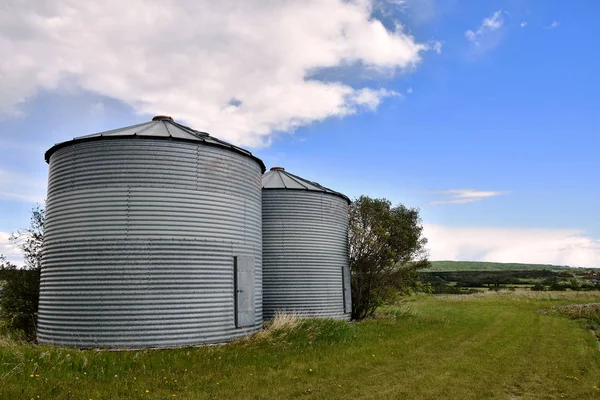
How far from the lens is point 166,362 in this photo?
11289 millimetres

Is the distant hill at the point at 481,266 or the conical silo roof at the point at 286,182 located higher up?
the conical silo roof at the point at 286,182

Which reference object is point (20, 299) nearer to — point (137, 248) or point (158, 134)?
point (137, 248)

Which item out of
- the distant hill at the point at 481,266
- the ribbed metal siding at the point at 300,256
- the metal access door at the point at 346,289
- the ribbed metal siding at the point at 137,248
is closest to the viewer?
the ribbed metal siding at the point at 137,248

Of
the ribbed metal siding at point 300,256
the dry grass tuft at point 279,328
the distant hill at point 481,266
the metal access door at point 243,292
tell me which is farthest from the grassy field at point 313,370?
the distant hill at point 481,266

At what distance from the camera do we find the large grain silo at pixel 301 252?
21.0m

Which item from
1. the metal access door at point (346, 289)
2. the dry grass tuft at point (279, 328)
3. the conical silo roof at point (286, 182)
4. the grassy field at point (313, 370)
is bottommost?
the grassy field at point (313, 370)

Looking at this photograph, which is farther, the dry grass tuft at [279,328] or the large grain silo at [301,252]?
the large grain silo at [301,252]

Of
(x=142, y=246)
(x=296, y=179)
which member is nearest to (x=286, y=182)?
(x=296, y=179)

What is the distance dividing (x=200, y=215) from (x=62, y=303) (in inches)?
200

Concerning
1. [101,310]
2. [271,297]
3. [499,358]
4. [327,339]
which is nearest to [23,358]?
[101,310]

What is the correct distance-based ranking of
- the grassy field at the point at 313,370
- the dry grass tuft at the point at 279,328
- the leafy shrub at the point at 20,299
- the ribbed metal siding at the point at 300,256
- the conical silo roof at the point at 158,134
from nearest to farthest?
the grassy field at the point at 313,370 → the conical silo roof at the point at 158,134 → the dry grass tuft at the point at 279,328 → the leafy shrub at the point at 20,299 → the ribbed metal siding at the point at 300,256

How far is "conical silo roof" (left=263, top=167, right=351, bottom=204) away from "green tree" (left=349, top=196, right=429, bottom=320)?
326 centimetres

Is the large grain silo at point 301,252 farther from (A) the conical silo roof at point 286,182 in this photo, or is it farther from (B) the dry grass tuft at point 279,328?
(B) the dry grass tuft at point 279,328

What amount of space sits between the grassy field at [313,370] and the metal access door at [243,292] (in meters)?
0.92
